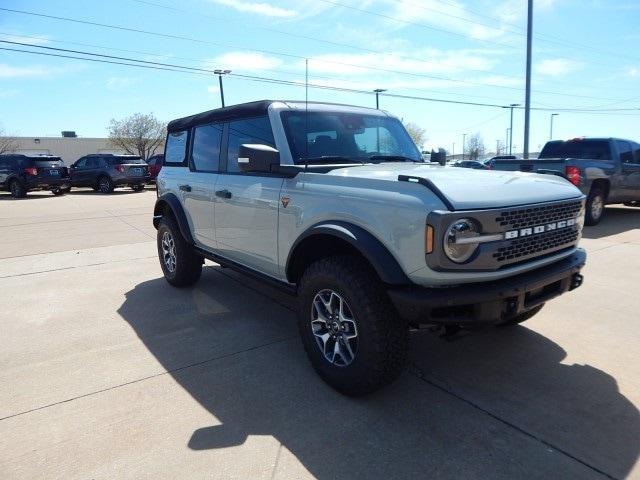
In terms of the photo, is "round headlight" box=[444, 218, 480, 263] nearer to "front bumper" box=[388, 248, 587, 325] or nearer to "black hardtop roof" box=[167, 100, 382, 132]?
"front bumper" box=[388, 248, 587, 325]

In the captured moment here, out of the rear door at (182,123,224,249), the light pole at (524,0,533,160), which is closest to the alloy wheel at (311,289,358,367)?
the rear door at (182,123,224,249)

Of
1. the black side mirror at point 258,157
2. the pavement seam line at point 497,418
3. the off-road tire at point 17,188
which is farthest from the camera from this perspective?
the off-road tire at point 17,188

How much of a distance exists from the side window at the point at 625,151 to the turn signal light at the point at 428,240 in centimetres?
971

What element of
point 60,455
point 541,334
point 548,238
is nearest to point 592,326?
point 541,334

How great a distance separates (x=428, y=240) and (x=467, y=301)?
1.26 ft

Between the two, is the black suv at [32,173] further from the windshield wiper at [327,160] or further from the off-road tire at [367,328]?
the off-road tire at [367,328]

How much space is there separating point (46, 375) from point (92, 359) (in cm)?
33

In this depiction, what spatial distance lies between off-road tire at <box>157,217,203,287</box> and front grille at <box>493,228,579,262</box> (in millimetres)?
3622

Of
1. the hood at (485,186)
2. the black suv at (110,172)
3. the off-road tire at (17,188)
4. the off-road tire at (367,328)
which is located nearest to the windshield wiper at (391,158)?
the hood at (485,186)

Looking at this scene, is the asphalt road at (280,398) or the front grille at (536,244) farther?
the front grille at (536,244)

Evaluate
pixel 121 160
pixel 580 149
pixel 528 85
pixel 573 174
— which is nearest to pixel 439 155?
pixel 573 174

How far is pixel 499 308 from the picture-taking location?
2.52 m

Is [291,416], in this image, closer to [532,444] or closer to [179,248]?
[532,444]

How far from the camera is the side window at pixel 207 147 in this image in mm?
4543
